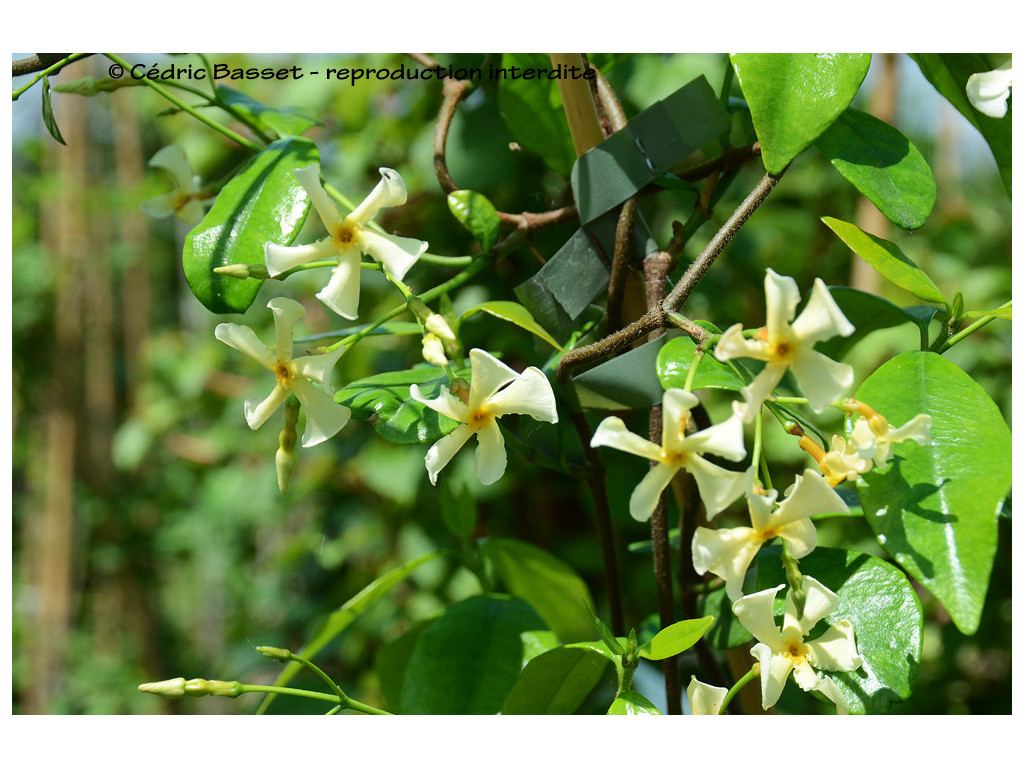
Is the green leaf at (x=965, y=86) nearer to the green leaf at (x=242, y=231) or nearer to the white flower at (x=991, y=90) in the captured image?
the white flower at (x=991, y=90)

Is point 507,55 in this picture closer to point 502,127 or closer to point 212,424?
point 502,127

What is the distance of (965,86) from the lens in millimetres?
420

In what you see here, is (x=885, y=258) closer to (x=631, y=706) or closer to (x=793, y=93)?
(x=793, y=93)

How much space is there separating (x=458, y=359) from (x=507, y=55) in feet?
0.75

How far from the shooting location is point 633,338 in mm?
364

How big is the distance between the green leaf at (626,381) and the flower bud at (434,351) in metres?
0.10

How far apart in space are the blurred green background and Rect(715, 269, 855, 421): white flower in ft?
0.75

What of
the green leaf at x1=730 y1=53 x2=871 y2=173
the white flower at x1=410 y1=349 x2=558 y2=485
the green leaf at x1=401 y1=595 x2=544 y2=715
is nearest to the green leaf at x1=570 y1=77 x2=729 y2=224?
the green leaf at x1=730 y1=53 x2=871 y2=173

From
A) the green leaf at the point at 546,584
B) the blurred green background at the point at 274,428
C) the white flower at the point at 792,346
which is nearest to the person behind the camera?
the white flower at the point at 792,346

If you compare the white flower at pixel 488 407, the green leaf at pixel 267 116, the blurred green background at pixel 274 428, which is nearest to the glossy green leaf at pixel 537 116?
the blurred green background at pixel 274 428

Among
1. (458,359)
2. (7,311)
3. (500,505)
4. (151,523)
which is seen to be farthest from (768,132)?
(151,523)

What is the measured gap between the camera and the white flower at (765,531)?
0.29 metres

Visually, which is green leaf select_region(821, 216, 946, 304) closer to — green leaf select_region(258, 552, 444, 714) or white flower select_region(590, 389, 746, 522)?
white flower select_region(590, 389, 746, 522)

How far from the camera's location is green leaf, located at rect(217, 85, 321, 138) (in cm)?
48
